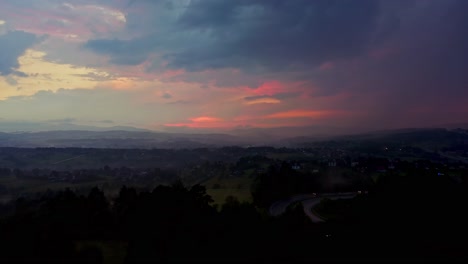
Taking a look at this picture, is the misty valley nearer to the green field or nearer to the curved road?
the curved road

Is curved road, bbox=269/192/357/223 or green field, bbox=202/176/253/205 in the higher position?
green field, bbox=202/176/253/205

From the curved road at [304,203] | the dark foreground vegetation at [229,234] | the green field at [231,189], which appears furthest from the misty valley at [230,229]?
the green field at [231,189]

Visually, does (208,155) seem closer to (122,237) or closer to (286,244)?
(122,237)

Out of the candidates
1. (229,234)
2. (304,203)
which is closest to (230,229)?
(229,234)

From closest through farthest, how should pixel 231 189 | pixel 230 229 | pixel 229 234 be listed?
1. pixel 229 234
2. pixel 230 229
3. pixel 231 189

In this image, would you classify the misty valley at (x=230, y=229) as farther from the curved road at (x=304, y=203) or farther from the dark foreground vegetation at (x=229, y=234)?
the curved road at (x=304, y=203)

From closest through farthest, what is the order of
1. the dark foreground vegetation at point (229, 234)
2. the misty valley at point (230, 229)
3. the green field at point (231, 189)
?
1. the dark foreground vegetation at point (229, 234)
2. the misty valley at point (230, 229)
3. the green field at point (231, 189)

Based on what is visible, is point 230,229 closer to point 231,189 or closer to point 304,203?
point 304,203

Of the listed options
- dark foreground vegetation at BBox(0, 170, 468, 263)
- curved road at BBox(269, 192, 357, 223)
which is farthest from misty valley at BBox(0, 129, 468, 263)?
curved road at BBox(269, 192, 357, 223)

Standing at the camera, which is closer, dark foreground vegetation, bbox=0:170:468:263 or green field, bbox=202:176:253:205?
dark foreground vegetation, bbox=0:170:468:263

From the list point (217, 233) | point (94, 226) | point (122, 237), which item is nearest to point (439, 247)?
point (217, 233)
